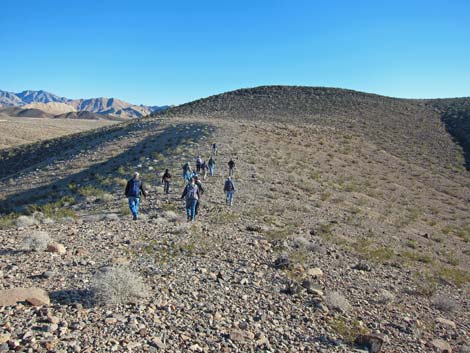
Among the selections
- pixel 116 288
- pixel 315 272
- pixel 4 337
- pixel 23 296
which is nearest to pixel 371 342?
pixel 315 272

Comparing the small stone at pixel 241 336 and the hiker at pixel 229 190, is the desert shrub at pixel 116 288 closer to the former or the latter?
the small stone at pixel 241 336

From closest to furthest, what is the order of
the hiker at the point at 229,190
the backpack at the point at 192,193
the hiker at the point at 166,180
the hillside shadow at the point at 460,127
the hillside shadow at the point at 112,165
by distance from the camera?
the backpack at the point at 192,193, the hiker at the point at 229,190, the hiker at the point at 166,180, the hillside shadow at the point at 112,165, the hillside shadow at the point at 460,127

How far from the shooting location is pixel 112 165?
29.6 m

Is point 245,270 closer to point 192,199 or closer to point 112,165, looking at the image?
point 192,199

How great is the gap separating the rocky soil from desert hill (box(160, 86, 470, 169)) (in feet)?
93.3

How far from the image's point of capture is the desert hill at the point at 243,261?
245 inches

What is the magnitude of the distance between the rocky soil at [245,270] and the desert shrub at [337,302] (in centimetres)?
3

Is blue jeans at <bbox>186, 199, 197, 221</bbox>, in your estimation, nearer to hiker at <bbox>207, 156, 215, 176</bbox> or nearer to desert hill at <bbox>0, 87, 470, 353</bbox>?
desert hill at <bbox>0, 87, 470, 353</bbox>

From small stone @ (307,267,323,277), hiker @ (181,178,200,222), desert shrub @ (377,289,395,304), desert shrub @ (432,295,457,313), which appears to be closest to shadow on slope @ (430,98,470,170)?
desert shrub @ (432,295,457,313)

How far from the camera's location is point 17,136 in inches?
2876

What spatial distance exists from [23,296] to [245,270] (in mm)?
4865

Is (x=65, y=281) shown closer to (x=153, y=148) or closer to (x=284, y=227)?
(x=284, y=227)

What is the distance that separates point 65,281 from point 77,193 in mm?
15050

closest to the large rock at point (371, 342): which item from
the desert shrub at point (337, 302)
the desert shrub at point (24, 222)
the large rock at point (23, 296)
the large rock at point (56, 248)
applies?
the desert shrub at point (337, 302)
